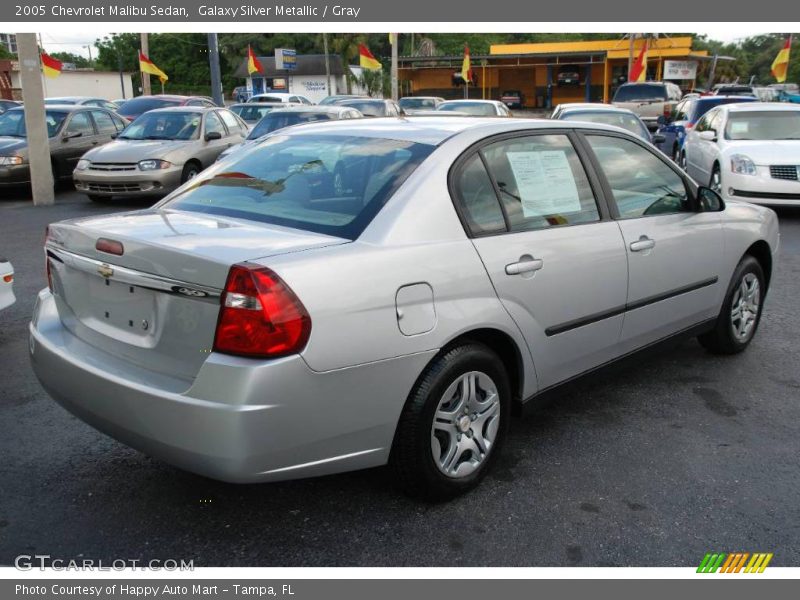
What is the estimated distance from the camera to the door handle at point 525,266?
133 inches

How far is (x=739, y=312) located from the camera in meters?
5.20

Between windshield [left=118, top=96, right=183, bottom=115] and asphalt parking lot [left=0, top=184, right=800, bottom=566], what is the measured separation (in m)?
19.1

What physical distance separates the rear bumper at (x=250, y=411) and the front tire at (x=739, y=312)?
2855 mm

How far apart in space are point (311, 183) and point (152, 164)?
9.13m

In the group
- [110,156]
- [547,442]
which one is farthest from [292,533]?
[110,156]

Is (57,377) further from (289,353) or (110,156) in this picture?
(110,156)

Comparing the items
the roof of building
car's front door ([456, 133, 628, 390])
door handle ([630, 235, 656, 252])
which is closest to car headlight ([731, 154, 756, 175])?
door handle ([630, 235, 656, 252])

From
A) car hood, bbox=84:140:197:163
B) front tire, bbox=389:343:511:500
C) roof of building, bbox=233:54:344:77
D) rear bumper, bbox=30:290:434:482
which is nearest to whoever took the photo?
rear bumper, bbox=30:290:434:482

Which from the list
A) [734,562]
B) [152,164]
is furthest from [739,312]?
[152,164]

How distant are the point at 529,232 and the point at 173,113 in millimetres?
11131

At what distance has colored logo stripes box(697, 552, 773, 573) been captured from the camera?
290 centimetres

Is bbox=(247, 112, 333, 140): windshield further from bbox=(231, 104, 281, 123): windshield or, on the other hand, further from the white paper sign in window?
the white paper sign in window

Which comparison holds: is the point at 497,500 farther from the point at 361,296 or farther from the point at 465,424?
the point at 361,296

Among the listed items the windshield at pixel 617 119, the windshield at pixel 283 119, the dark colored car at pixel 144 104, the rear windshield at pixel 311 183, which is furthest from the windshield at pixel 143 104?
the rear windshield at pixel 311 183
